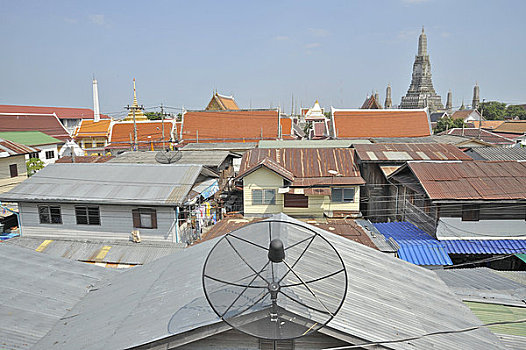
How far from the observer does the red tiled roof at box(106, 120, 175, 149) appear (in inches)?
1449

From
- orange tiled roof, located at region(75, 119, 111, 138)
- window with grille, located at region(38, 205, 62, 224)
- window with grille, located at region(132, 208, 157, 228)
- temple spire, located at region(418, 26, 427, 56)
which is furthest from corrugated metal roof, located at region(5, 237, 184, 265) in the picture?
temple spire, located at region(418, 26, 427, 56)

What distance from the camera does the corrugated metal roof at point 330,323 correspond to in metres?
4.35

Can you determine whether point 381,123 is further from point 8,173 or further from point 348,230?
point 8,173

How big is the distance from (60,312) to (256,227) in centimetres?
416

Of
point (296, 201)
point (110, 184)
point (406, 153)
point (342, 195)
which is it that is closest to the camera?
point (110, 184)

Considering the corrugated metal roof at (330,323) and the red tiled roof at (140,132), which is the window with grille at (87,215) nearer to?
the corrugated metal roof at (330,323)

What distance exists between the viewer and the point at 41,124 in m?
48.2

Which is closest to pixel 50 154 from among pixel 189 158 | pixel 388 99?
pixel 189 158

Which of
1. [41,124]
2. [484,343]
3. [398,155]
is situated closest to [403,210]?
[398,155]

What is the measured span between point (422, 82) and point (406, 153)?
72.6m

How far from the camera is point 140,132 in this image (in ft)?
125

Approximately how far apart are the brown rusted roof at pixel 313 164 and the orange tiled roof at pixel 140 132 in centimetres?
2059

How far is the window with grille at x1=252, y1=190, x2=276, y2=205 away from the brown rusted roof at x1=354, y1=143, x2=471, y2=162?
504 centimetres

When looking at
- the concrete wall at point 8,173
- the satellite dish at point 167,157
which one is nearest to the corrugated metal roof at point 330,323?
the satellite dish at point 167,157
